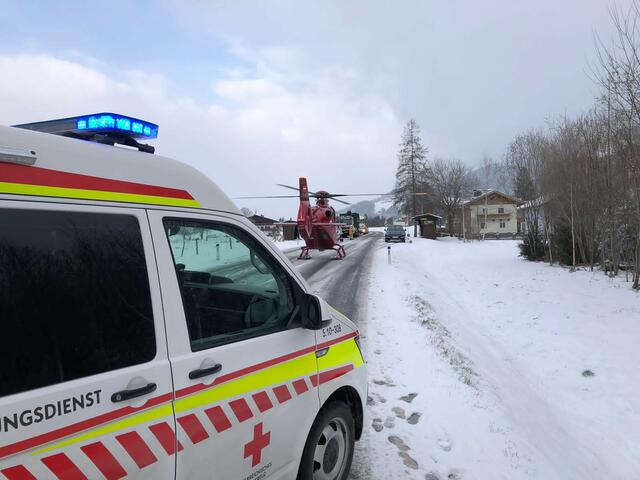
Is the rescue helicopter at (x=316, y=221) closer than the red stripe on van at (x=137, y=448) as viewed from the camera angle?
No

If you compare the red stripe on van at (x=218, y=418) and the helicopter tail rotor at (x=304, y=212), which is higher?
the helicopter tail rotor at (x=304, y=212)

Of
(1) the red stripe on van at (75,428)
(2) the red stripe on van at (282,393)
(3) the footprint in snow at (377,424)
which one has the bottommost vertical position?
(3) the footprint in snow at (377,424)

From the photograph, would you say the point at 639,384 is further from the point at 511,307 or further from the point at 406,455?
the point at 511,307

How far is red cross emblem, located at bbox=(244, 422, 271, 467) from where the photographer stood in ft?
7.49

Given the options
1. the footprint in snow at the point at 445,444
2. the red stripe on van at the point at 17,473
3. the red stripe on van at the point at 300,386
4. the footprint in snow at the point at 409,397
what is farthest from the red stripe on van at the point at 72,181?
the footprint in snow at the point at 409,397

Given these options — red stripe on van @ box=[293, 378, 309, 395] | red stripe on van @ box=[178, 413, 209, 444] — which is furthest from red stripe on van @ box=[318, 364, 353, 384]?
red stripe on van @ box=[178, 413, 209, 444]

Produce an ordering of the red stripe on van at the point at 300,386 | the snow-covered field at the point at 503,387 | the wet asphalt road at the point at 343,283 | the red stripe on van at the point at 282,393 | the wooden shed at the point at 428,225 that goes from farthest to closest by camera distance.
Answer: the wooden shed at the point at 428,225
the wet asphalt road at the point at 343,283
the snow-covered field at the point at 503,387
the red stripe on van at the point at 300,386
the red stripe on van at the point at 282,393

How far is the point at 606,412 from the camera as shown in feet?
20.2

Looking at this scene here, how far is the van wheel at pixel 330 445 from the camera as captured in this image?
277 cm

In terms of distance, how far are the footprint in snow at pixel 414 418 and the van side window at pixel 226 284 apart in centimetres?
269

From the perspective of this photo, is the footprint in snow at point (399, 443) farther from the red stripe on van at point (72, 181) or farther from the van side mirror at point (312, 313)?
the red stripe on van at point (72, 181)

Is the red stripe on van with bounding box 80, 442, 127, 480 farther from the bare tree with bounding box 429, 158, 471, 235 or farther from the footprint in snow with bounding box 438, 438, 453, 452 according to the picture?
the bare tree with bounding box 429, 158, 471, 235

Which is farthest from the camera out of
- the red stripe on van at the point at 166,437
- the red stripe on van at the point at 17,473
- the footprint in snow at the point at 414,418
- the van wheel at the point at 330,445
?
the footprint in snow at the point at 414,418

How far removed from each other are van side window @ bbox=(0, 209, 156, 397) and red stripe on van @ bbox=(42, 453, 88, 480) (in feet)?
0.83
